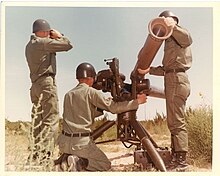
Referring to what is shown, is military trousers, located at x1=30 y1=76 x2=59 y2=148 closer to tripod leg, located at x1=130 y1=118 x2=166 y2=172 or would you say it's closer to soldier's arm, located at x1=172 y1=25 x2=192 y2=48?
tripod leg, located at x1=130 y1=118 x2=166 y2=172

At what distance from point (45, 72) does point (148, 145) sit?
59cm

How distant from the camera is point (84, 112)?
3.45 meters

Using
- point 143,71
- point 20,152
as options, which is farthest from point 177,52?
point 20,152

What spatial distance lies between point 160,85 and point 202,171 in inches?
17.6

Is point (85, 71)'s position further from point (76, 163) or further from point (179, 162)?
point (179, 162)

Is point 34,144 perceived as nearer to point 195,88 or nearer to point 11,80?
point 11,80

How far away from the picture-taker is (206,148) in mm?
3494

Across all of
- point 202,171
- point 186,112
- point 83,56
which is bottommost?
point 202,171

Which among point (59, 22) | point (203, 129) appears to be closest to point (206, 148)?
point (203, 129)

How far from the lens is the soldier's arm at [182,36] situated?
3428mm

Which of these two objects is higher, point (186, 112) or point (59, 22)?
point (59, 22)

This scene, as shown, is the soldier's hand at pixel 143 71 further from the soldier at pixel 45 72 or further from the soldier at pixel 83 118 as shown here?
the soldier at pixel 45 72

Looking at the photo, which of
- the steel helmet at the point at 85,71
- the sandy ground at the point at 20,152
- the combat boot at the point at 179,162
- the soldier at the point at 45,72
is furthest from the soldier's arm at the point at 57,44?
the combat boot at the point at 179,162

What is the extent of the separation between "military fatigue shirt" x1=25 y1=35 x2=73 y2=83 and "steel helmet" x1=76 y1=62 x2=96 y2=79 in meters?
0.10
